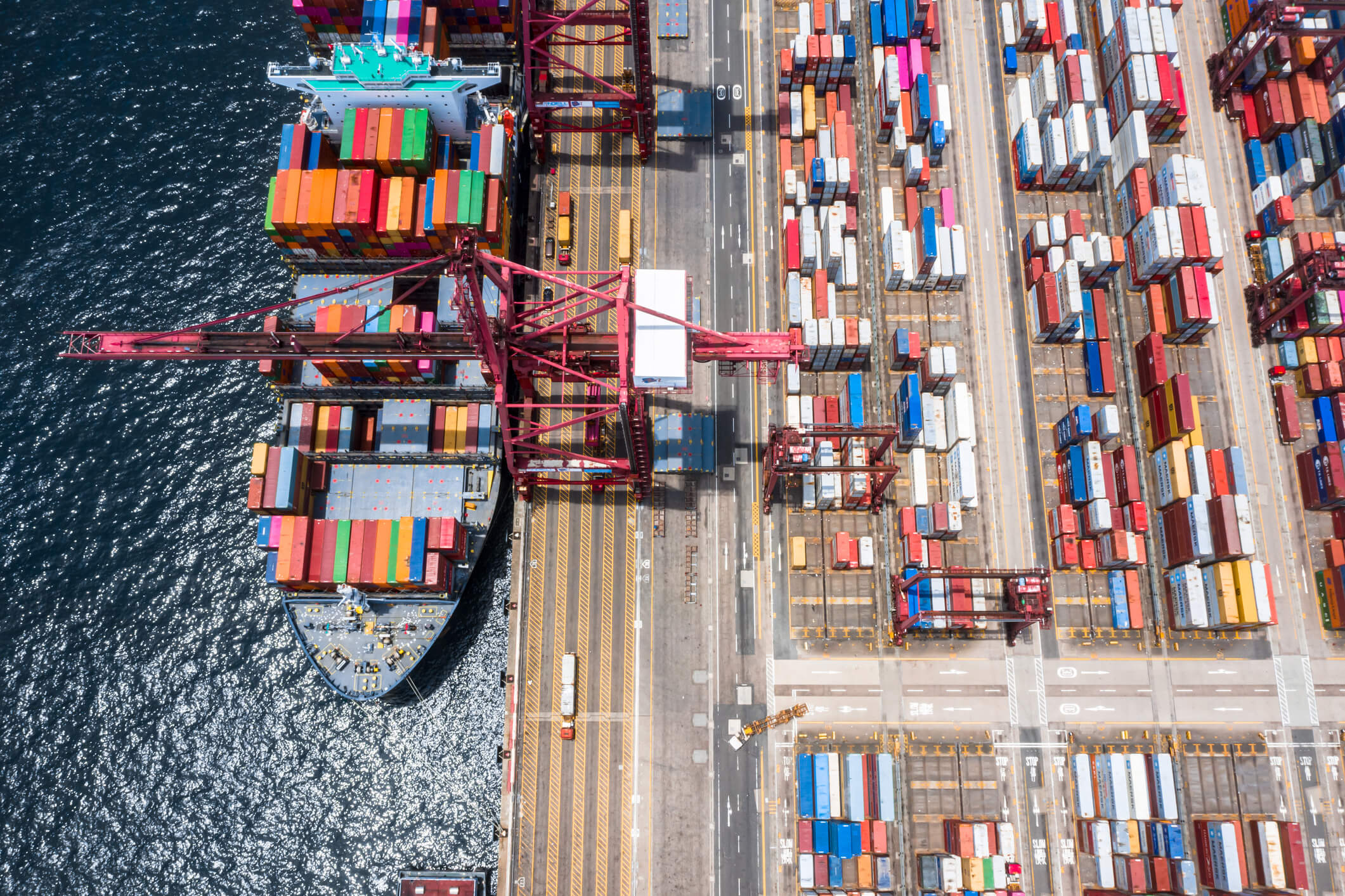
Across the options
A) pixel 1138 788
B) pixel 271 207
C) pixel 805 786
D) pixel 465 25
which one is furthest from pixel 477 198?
pixel 1138 788

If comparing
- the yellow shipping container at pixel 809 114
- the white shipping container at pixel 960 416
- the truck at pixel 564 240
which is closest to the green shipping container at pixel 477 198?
the truck at pixel 564 240

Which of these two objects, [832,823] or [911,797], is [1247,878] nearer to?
[911,797]

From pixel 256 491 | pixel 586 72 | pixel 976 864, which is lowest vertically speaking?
pixel 976 864

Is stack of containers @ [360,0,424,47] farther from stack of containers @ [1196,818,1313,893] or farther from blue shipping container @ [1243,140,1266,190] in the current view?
stack of containers @ [1196,818,1313,893]

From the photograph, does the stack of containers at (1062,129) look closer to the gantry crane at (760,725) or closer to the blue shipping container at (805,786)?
the gantry crane at (760,725)

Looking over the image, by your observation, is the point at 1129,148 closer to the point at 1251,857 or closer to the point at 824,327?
the point at 824,327

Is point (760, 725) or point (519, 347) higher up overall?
point (519, 347)
